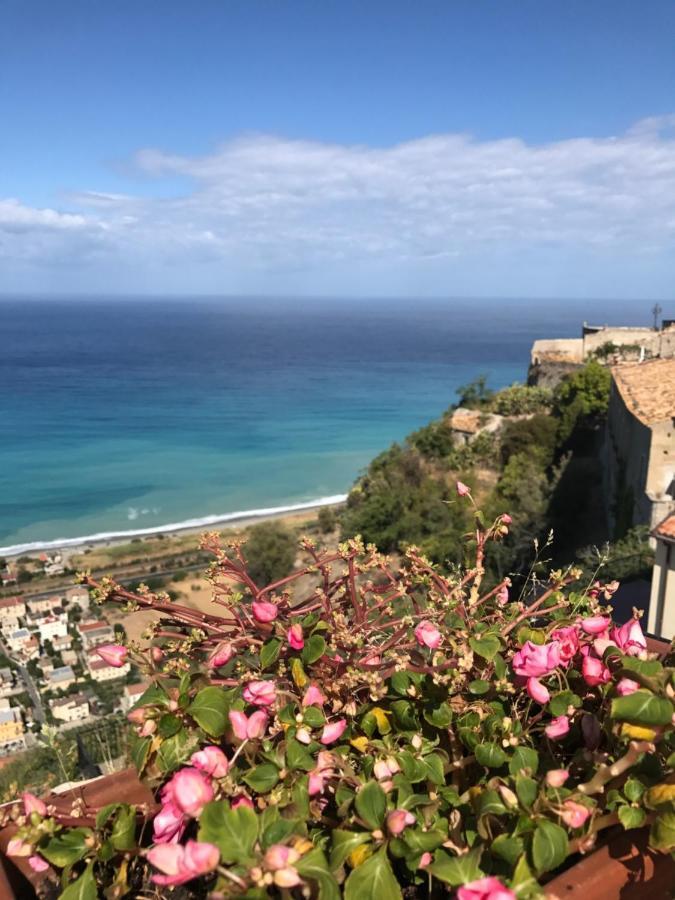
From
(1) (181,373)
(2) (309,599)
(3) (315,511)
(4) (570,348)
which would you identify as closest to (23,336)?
(1) (181,373)

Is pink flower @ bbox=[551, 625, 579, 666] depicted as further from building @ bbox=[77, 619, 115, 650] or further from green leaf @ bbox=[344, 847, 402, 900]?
building @ bbox=[77, 619, 115, 650]

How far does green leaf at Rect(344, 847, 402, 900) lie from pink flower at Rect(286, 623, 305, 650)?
431 mm

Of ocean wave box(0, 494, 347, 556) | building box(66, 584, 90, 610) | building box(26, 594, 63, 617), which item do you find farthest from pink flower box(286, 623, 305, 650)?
ocean wave box(0, 494, 347, 556)

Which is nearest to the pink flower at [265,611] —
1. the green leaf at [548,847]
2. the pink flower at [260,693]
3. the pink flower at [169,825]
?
the pink flower at [260,693]

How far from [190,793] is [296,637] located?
1.32 feet

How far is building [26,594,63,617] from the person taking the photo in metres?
26.1

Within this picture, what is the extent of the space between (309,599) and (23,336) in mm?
149809

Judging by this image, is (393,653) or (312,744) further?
(393,653)

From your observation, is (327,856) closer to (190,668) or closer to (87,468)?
(190,668)

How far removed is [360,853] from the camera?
0.97 meters

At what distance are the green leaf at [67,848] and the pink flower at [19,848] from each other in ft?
0.06

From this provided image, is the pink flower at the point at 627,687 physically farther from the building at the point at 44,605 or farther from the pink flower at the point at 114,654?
the building at the point at 44,605

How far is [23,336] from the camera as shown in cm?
13550

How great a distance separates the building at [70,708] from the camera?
16.2m
